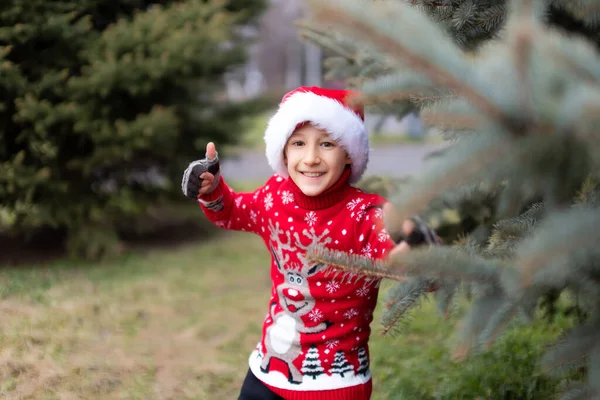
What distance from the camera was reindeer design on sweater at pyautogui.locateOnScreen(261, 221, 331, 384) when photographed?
2174 millimetres

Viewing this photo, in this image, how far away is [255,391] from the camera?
230 centimetres

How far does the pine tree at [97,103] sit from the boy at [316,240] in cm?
295

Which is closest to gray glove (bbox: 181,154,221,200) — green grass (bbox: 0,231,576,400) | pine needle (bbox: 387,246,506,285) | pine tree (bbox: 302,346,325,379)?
pine tree (bbox: 302,346,325,379)

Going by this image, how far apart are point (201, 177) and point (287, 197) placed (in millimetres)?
322

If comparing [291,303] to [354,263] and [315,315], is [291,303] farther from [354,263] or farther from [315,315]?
[354,263]

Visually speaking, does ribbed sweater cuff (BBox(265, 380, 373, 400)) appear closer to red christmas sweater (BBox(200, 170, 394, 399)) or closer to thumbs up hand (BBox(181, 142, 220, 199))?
red christmas sweater (BBox(200, 170, 394, 399))

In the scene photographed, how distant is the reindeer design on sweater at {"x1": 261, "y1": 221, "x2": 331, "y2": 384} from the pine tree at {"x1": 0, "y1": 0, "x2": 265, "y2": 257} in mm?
3073

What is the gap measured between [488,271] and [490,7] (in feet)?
2.99

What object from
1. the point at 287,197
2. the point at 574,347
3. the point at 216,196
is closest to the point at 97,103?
the point at 216,196

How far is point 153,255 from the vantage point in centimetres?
→ 577

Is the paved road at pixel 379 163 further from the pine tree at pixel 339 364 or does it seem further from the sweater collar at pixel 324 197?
the pine tree at pixel 339 364

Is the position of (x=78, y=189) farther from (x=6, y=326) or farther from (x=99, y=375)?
(x=99, y=375)

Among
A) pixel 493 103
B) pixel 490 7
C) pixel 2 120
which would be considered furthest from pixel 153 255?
pixel 493 103

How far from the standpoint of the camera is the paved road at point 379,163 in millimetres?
11047
